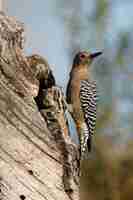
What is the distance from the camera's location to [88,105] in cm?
730

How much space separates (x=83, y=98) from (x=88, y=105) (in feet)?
0.33

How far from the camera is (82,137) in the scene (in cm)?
690

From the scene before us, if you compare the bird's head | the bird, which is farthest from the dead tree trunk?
the bird's head

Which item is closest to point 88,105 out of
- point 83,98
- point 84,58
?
point 83,98

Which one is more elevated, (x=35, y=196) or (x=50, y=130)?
(x=50, y=130)

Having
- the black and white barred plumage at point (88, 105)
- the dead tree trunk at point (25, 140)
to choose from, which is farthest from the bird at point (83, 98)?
the dead tree trunk at point (25, 140)

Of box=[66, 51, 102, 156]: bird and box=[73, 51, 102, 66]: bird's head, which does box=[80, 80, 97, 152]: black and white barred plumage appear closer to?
box=[66, 51, 102, 156]: bird

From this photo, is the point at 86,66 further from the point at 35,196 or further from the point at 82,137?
the point at 35,196

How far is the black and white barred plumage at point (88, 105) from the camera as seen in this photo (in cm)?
707

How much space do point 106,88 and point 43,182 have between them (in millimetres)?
5821

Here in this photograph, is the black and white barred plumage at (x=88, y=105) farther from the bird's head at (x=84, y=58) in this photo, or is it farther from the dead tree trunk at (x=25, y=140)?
the dead tree trunk at (x=25, y=140)

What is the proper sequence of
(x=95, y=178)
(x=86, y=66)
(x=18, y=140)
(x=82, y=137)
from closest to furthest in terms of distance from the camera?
(x=18, y=140) < (x=82, y=137) < (x=86, y=66) < (x=95, y=178)

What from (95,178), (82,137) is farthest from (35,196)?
(95,178)

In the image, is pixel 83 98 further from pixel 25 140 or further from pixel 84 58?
pixel 25 140
